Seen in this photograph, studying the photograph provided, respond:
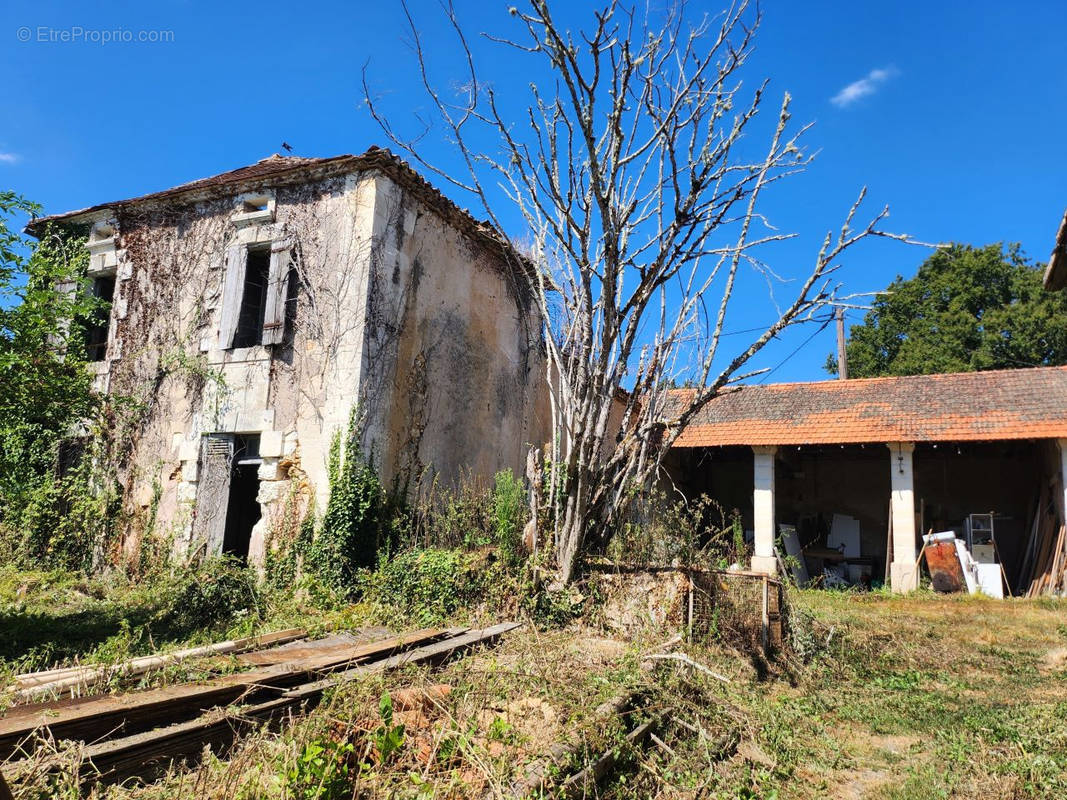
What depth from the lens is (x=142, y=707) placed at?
4.09 metres

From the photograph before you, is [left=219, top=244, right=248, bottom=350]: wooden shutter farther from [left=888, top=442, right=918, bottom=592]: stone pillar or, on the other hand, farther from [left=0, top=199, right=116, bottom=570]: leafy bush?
[left=888, top=442, right=918, bottom=592]: stone pillar

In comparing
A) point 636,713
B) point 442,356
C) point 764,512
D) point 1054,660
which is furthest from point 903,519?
point 636,713

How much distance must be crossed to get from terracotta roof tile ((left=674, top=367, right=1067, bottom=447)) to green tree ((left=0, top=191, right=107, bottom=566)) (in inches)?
460

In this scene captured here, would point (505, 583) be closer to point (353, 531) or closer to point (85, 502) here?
point (353, 531)

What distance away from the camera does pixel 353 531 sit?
8969 mm

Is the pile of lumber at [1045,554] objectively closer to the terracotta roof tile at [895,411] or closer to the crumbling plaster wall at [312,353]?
the terracotta roof tile at [895,411]

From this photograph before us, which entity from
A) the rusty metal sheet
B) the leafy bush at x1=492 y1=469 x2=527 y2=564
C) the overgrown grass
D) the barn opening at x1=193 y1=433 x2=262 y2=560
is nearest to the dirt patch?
the overgrown grass

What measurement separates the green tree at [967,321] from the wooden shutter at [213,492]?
22649 millimetres

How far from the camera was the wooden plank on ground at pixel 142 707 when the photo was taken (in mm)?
3680

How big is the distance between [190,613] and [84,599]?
7.51ft

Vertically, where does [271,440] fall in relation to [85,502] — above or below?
above

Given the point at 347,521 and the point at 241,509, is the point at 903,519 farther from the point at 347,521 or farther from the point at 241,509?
the point at 241,509

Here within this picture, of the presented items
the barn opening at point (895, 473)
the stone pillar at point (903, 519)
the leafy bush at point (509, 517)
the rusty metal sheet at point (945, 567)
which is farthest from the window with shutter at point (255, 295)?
the rusty metal sheet at point (945, 567)

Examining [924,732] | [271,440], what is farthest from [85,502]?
[924,732]
